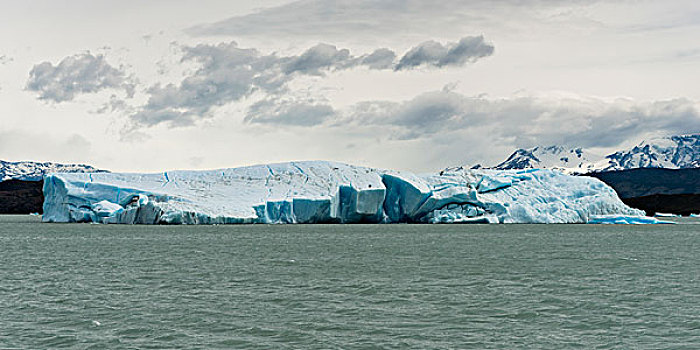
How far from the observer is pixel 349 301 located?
14.1 meters

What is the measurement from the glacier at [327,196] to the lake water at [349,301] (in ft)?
60.5

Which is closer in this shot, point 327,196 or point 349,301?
point 349,301

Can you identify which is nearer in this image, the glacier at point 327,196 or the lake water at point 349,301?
the lake water at point 349,301

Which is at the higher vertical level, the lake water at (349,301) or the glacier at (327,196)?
the glacier at (327,196)

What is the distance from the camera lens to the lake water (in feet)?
35.2

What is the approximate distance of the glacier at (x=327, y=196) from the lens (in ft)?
143

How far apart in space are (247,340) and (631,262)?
15.4 metres

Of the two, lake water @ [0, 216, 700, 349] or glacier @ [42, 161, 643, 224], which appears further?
glacier @ [42, 161, 643, 224]

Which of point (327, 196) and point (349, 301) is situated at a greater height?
point (327, 196)

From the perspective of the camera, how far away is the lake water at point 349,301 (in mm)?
10742

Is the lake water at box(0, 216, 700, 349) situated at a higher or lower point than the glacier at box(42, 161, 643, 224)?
lower

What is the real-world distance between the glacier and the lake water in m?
18.4

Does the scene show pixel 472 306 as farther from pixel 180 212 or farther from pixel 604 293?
pixel 180 212

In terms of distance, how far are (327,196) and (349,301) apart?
97.6ft
